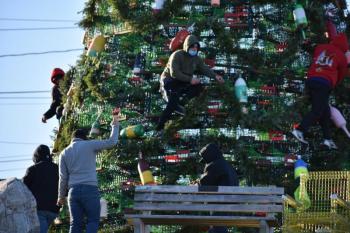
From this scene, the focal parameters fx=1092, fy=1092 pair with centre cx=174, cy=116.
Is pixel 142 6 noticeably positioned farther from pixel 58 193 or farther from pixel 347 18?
pixel 58 193

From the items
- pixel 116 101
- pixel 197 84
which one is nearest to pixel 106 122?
pixel 116 101

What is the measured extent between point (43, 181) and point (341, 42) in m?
6.15

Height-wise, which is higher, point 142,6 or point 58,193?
point 142,6

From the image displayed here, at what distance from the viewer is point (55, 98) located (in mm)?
20734

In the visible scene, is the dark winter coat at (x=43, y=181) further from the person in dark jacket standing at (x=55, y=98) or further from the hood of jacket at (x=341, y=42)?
the hood of jacket at (x=341, y=42)

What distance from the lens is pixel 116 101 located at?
19016mm

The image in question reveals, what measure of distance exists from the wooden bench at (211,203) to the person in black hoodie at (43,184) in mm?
1473

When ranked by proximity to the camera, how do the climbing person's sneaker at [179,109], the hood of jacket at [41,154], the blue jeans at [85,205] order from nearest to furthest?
1. the blue jeans at [85,205]
2. the hood of jacket at [41,154]
3. the climbing person's sneaker at [179,109]

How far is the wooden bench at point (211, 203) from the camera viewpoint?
46.8ft

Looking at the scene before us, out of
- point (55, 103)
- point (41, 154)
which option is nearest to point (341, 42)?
point (55, 103)

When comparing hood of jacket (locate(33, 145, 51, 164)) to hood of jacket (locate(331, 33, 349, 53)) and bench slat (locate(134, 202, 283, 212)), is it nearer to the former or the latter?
bench slat (locate(134, 202, 283, 212))

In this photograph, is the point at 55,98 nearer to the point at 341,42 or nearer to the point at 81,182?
the point at 341,42

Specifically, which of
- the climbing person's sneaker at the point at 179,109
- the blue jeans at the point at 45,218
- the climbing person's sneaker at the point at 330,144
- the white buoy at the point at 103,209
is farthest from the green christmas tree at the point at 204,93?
the blue jeans at the point at 45,218

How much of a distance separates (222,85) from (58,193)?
14.3ft
